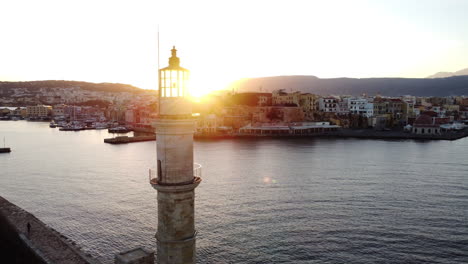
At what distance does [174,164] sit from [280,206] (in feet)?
55.6

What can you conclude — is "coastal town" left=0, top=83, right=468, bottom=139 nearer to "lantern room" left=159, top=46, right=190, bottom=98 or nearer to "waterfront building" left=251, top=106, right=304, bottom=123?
"waterfront building" left=251, top=106, right=304, bottom=123

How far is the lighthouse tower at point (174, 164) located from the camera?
25.4 ft

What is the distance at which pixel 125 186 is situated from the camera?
30250 mm

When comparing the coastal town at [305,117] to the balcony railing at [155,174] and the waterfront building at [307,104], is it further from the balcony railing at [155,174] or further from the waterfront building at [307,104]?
the balcony railing at [155,174]

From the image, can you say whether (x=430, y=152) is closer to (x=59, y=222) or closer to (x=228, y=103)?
(x=59, y=222)

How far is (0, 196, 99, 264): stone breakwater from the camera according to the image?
48.5 feet

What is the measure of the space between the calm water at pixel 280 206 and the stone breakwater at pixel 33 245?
52.5 inches

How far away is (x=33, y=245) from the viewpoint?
16.0 metres

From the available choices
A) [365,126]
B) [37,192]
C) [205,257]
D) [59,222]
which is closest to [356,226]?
[205,257]

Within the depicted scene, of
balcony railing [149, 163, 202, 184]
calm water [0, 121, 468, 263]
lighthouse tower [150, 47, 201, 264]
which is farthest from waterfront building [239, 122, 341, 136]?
lighthouse tower [150, 47, 201, 264]

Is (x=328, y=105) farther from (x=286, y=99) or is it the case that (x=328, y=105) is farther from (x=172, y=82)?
(x=172, y=82)

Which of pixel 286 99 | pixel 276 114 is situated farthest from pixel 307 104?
pixel 276 114

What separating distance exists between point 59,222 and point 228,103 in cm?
8566

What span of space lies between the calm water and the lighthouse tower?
29.0ft
